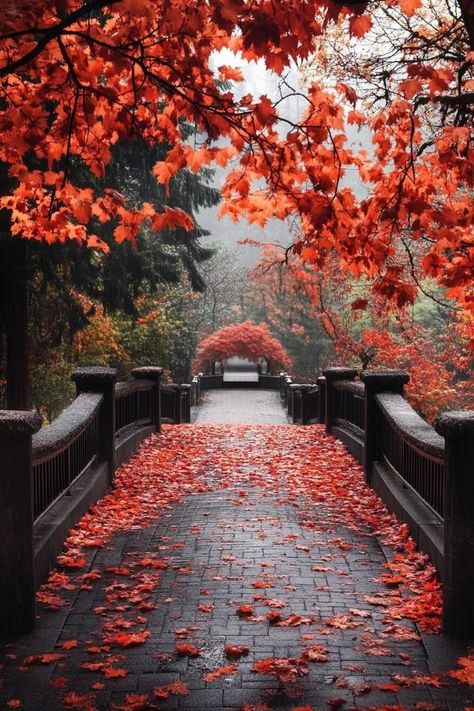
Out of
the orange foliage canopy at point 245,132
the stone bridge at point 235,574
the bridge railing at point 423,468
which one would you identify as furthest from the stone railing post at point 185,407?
the orange foliage canopy at point 245,132

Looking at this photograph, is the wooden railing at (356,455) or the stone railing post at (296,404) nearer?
the wooden railing at (356,455)

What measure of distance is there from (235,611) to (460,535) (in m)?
1.67

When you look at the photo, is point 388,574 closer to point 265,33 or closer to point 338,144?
point 338,144

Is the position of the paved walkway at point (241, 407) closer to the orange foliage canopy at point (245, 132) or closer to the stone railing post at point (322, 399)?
the stone railing post at point (322, 399)

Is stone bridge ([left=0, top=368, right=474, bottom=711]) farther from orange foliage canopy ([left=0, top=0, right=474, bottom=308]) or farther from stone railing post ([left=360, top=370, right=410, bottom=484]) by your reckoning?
orange foliage canopy ([left=0, top=0, right=474, bottom=308])

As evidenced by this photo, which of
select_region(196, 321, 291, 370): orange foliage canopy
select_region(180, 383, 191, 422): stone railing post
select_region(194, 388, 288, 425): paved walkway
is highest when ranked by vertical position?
select_region(196, 321, 291, 370): orange foliage canopy

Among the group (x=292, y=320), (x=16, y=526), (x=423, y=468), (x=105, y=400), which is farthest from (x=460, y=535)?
(x=292, y=320)

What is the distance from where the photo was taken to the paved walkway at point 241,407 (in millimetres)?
29828

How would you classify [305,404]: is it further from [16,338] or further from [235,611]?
[235,611]

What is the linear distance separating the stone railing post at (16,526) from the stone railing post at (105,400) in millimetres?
4870

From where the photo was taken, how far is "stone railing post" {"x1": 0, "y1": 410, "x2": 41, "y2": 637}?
5363 millimetres

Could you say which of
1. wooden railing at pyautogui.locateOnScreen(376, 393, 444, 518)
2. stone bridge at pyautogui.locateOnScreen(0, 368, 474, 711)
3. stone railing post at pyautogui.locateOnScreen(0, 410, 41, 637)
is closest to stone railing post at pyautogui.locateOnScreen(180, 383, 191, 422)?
stone bridge at pyautogui.locateOnScreen(0, 368, 474, 711)

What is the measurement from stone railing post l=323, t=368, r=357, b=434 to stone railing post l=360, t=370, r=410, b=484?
14.0 feet

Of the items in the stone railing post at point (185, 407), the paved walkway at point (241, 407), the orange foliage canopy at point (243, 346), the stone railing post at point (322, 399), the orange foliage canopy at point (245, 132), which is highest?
the orange foliage canopy at point (245, 132)
